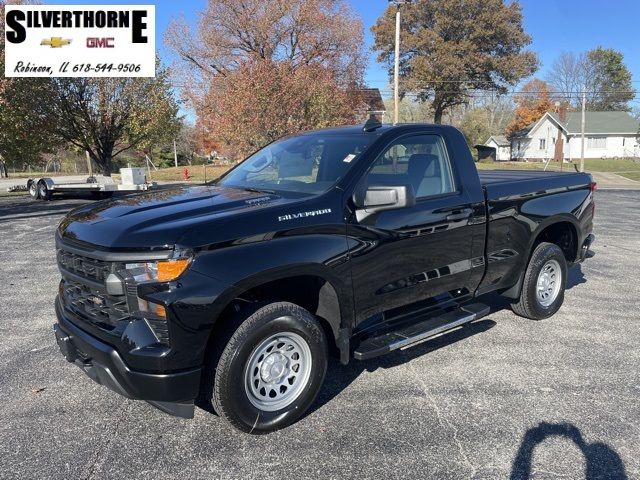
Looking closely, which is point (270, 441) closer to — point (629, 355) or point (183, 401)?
point (183, 401)

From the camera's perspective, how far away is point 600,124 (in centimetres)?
5872

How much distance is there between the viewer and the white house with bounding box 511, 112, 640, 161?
57.5 m

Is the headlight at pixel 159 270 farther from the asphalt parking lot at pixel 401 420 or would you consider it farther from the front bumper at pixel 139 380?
the asphalt parking lot at pixel 401 420

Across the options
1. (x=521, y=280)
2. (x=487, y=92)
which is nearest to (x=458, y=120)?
(x=487, y=92)

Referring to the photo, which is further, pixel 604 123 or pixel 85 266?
pixel 604 123

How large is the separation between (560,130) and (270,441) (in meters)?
62.1

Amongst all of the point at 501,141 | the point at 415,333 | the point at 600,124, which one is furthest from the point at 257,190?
the point at 501,141

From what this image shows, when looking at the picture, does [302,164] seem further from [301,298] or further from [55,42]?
[55,42]

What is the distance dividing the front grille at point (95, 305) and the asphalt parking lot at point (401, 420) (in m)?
0.77

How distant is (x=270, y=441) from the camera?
3.21m

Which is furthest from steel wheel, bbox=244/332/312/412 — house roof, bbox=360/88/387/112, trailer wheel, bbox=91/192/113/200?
house roof, bbox=360/88/387/112

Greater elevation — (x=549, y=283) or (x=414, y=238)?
(x=414, y=238)

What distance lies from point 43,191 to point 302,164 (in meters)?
17.5
